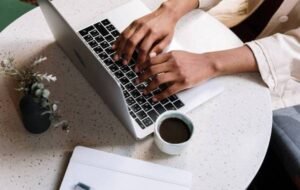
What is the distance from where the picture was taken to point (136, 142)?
0.86 m

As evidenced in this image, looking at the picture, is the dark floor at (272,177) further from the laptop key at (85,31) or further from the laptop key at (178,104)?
the laptop key at (85,31)

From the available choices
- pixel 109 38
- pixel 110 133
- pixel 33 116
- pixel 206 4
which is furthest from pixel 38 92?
pixel 206 4

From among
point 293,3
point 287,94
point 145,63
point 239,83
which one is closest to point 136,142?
point 145,63

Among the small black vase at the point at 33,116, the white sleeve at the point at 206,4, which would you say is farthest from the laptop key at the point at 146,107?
the white sleeve at the point at 206,4

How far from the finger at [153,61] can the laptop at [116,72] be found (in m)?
0.02

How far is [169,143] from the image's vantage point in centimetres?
80

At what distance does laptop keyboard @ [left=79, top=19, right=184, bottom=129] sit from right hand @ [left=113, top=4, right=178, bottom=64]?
21 millimetres

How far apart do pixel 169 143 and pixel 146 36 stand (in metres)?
0.31

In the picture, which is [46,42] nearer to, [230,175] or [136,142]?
[136,142]

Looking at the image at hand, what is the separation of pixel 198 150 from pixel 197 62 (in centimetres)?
22

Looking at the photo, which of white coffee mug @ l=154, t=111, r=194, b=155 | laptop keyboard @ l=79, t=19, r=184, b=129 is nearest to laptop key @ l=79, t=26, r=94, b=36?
laptop keyboard @ l=79, t=19, r=184, b=129

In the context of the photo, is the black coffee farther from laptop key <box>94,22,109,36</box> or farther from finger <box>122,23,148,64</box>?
laptop key <box>94,22,109,36</box>

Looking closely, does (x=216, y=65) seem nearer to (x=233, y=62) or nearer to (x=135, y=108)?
(x=233, y=62)

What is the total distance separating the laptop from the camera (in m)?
Result: 0.78
